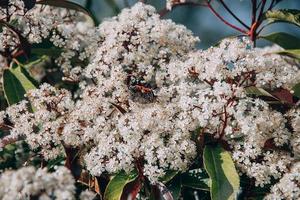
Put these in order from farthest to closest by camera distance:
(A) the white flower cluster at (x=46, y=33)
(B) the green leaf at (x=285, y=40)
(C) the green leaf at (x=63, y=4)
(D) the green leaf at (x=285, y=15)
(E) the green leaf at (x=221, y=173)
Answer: (B) the green leaf at (x=285, y=40) < (C) the green leaf at (x=63, y=4) < (D) the green leaf at (x=285, y=15) < (A) the white flower cluster at (x=46, y=33) < (E) the green leaf at (x=221, y=173)

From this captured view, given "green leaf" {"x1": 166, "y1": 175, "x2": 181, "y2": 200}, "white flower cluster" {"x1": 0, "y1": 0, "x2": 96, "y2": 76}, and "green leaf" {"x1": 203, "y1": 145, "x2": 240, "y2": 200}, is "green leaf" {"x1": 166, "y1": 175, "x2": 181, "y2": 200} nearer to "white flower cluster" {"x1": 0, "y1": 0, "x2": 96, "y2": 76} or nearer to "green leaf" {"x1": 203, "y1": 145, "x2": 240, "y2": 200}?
"green leaf" {"x1": 203, "y1": 145, "x2": 240, "y2": 200}

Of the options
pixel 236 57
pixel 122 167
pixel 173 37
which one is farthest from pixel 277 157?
pixel 173 37

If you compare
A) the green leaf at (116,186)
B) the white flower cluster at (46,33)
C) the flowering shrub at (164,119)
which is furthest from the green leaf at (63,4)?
Result: the green leaf at (116,186)

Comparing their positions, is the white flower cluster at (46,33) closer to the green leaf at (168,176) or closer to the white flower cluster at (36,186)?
the green leaf at (168,176)

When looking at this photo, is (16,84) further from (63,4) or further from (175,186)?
(175,186)

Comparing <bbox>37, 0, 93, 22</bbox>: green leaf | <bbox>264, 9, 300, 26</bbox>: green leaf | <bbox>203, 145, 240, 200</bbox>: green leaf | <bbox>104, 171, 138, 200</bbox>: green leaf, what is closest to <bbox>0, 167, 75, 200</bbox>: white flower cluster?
<bbox>104, 171, 138, 200</bbox>: green leaf

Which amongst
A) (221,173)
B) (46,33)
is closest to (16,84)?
(46,33)
